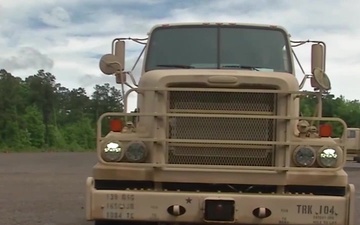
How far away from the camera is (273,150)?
7.77 m

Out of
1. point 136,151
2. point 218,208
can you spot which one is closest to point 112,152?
point 136,151

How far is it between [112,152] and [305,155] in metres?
2.08

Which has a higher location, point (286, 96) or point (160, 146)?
point (286, 96)

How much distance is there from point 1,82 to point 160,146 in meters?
85.8

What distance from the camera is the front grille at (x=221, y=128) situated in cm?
780

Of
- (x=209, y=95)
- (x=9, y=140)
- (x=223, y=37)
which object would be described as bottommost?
(x=9, y=140)

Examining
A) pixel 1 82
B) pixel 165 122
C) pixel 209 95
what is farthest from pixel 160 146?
pixel 1 82

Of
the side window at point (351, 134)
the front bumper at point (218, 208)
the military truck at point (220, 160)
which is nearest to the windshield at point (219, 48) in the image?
the military truck at point (220, 160)

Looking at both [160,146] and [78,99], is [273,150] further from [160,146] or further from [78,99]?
[78,99]

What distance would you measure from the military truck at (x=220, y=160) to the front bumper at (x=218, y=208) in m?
0.01

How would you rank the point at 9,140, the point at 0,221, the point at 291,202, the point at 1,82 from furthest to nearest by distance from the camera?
the point at 1,82 → the point at 9,140 → the point at 0,221 → the point at 291,202

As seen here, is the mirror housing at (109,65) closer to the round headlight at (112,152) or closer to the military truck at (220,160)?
the military truck at (220,160)

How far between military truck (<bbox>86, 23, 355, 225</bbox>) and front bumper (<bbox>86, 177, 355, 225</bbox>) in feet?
0.03

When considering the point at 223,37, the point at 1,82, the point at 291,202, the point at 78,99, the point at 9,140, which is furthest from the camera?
the point at 78,99
